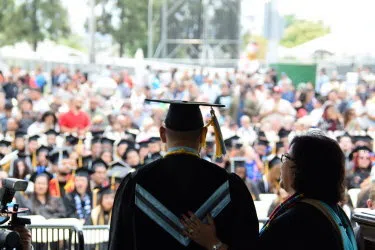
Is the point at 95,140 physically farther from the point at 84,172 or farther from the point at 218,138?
the point at 218,138

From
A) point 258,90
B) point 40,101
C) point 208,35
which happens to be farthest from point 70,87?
point 208,35

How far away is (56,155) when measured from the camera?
10.9 meters

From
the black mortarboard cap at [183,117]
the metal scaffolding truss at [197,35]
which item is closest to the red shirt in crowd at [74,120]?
the black mortarboard cap at [183,117]

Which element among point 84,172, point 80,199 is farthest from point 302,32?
point 80,199

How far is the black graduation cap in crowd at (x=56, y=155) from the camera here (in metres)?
10.7

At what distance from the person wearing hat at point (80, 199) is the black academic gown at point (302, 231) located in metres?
5.95

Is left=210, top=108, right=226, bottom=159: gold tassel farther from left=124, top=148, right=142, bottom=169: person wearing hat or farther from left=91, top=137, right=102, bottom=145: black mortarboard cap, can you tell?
left=91, top=137, right=102, bottom=145: black mortarboard cap

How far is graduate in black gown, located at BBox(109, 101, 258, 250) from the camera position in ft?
11.1

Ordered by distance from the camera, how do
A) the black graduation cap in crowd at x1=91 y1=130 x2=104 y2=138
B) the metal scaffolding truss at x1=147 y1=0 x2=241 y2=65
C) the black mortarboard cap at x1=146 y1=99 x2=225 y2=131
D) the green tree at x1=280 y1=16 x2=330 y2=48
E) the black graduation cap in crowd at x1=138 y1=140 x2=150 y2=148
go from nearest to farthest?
the black mortarboard cap at x1=146 y1=99 x2=225 y2=131
the black graduation cap in crowd at x1=138 y1=140 x2=150 y2=148
the black graduation cap in crowd at x1=91 y1=130 x2=104 y2=138
the metal scaffolding truss at x1=147 y1=0 x2=241 y2=65
the green tree at x1=280 y1=16 x2=330 y2=48

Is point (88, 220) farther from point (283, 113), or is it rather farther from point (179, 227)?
point (283, 113)

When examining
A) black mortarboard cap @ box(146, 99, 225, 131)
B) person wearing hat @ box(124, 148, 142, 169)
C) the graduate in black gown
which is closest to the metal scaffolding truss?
person wearing hat @ box(124, 148, 142, 169)

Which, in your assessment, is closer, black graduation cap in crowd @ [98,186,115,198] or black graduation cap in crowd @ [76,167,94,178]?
black graduation cap in crowd @ [98,186,115,198]

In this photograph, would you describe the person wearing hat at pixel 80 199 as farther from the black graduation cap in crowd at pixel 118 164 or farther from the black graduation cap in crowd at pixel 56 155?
the black graduation cap in crowd at pixel 56 155

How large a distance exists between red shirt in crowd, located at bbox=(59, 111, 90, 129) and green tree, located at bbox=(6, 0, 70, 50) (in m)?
30.0
